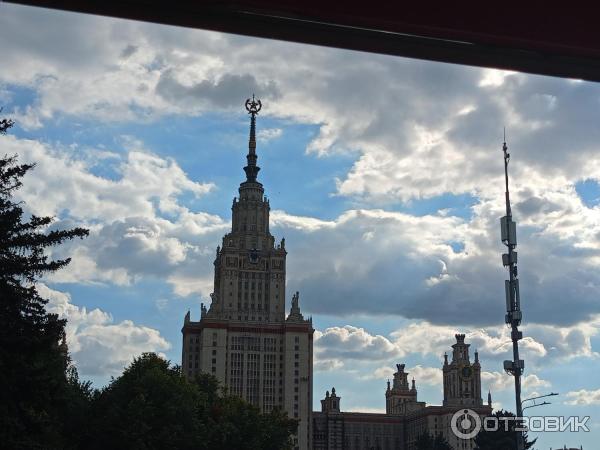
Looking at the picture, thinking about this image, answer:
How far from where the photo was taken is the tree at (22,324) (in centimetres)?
2589

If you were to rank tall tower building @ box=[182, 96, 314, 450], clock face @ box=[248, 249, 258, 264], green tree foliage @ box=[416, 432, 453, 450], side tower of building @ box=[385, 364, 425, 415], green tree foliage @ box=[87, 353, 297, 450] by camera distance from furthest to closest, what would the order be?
side tower of building @ box=[385, 364, 425, 415] < clock face @ box=[248, 249, 258, 264] < tall tower building @ box=[182, 96, 314, 450] < green tree foliage @ box=[416, 432, 453, 450] < green tree foliage @ box=[87, 353, 297, 450]

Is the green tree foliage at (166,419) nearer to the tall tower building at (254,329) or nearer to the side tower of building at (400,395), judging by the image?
the tall tower building at (254,329)

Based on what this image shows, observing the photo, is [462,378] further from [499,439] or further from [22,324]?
[22,324]

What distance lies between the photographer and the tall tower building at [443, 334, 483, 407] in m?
144

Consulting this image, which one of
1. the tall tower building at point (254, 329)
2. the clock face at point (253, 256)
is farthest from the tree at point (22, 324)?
the clock face at point (253, 256)

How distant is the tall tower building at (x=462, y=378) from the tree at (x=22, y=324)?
405ft

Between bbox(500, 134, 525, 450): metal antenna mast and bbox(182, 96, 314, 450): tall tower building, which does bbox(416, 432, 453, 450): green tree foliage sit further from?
bbox(500, 134, 525, 450): metal antenna mast

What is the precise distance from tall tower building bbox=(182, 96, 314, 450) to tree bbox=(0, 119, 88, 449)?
100746mm

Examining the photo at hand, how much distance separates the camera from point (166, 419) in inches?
1954

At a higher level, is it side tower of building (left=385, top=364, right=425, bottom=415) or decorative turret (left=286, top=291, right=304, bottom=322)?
decorative turret (left=286, top=291, right=304, bottom=322)

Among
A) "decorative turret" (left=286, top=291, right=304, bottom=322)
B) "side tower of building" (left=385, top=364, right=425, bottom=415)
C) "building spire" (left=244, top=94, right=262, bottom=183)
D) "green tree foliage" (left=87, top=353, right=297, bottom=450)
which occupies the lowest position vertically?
"green tree foliage" (left=87, top=353, right=297, bottom=450)

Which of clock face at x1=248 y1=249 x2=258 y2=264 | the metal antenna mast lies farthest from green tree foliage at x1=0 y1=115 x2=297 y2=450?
clock face at x1=248 y1=249 x2=258 y2=264

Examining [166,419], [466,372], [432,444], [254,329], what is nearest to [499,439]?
[432,444]

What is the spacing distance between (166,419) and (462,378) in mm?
103313
